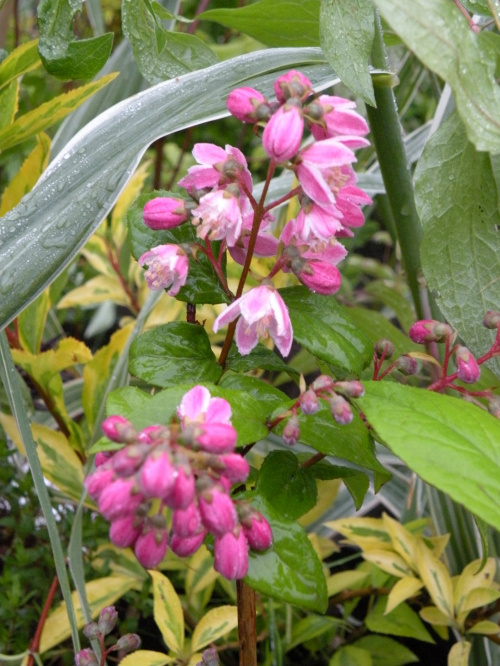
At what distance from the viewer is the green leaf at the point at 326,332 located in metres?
0.49

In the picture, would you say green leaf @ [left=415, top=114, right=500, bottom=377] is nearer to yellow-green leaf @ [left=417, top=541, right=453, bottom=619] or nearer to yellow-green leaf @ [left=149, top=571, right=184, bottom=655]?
yellow-green leaf @ [left=417, top=541, right=453, bottom=619]

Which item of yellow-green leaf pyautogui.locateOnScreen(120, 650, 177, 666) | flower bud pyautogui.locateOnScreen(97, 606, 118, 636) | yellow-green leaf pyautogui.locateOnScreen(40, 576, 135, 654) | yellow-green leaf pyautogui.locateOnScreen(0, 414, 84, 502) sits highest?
flower bud pyautogui.locateOnScreen(97, 606, 118, 636)

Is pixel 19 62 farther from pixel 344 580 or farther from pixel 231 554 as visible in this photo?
pixel 344 580

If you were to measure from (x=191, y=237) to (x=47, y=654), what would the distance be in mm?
608

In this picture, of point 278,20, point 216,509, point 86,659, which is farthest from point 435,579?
point 278,20

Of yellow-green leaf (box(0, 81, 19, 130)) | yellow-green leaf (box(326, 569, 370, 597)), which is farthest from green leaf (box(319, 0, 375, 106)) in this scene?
yellow-green leaf (box(326, 569, 370, 597))

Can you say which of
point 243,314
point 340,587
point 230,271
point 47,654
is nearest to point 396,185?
point 230,271

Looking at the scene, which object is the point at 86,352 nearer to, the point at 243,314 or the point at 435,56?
the point at 243,314

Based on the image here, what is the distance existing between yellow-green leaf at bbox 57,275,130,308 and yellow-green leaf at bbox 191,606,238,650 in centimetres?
56

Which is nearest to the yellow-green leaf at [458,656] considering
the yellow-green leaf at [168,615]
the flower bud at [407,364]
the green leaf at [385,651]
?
the green leaf at [385,651]

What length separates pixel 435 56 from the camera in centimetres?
42

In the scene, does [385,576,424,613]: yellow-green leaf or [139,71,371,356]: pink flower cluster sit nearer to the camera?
[139,71,371,356]: pink flower cluster

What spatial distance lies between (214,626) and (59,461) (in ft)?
0.95

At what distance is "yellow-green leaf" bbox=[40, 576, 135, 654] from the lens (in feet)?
2.55
